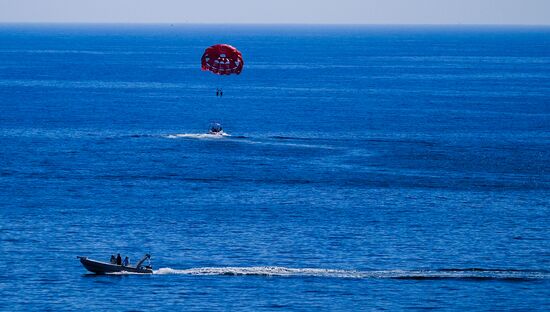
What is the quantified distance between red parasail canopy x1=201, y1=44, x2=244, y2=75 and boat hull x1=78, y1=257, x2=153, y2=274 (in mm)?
54028

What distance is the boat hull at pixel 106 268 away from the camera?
8997 cm

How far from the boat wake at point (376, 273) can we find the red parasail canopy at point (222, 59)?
53.4m

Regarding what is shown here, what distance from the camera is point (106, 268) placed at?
90.6 metres

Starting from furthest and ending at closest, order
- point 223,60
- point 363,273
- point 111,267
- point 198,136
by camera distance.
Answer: point 198,136 → point 223,60 → point 363,273 → point 111,267

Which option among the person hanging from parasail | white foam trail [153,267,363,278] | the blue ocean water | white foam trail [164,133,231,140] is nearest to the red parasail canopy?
the person hanging from parasail

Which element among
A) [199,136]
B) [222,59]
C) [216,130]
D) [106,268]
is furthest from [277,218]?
[199,136]

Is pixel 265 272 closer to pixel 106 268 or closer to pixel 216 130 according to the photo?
pixel 106 268

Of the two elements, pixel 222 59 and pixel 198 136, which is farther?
pixel 198 136

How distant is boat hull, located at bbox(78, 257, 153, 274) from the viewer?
89975 mm

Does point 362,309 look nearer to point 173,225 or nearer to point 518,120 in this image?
point 173,225

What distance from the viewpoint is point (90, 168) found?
139 meters

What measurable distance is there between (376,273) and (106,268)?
21.6 meters

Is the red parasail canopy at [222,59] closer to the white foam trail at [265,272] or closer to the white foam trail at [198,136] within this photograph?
the white foam trail at [198,136]

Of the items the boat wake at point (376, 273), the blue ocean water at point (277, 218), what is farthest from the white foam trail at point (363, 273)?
the blue ocean water at point (277, 218)
